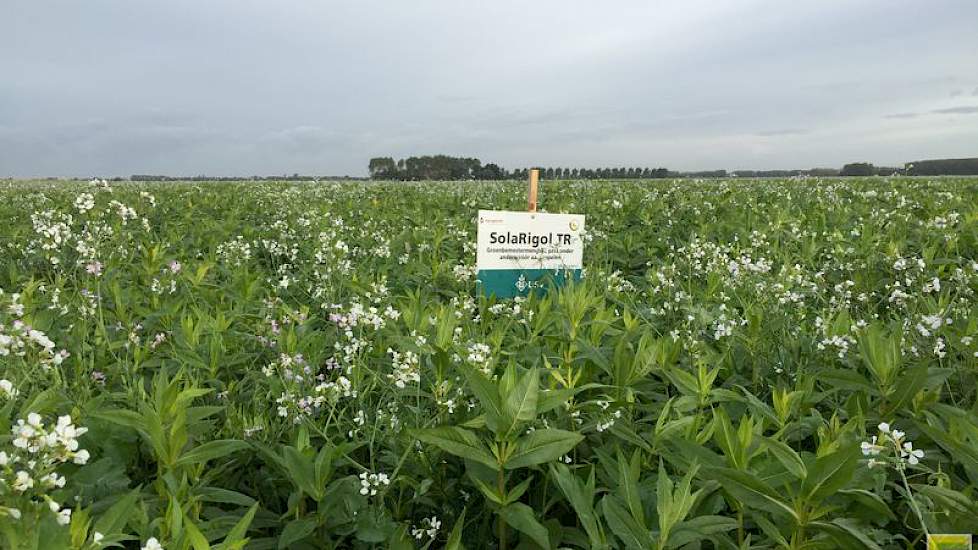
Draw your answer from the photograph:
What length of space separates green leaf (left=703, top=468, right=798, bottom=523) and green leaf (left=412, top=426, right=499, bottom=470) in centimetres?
67

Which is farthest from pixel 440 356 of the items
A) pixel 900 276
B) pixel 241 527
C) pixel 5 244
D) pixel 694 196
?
pixel 694 196

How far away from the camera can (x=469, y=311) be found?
389 centimetres

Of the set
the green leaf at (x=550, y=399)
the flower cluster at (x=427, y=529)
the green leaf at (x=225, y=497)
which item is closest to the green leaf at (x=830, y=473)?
the green leaf at (x=550, y=399)

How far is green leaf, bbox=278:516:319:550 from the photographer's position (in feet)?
6.33

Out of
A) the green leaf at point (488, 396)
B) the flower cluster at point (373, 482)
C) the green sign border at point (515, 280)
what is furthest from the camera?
the green sign border at point (515, 280)

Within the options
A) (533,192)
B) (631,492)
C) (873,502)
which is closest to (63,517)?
(631,492)

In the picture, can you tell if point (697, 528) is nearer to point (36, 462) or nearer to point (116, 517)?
point (116, 517)

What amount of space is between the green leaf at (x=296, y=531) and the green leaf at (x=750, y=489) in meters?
1.32

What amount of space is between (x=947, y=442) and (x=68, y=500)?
2980 millimetres

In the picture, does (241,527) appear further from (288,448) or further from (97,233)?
(97,233)

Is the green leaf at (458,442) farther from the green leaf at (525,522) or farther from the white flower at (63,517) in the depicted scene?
the white flower at (63,517)

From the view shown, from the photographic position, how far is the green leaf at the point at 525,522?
177 centimetres

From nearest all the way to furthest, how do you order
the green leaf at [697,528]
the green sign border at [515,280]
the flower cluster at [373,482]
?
the green leaf at [697,528], the flower cluster at [373,482], the green sign border at [515,280]

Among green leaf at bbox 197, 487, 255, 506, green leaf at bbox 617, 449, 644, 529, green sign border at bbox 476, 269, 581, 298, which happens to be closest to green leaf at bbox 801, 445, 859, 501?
green leaf at bbox 617, 449, 644, 529
